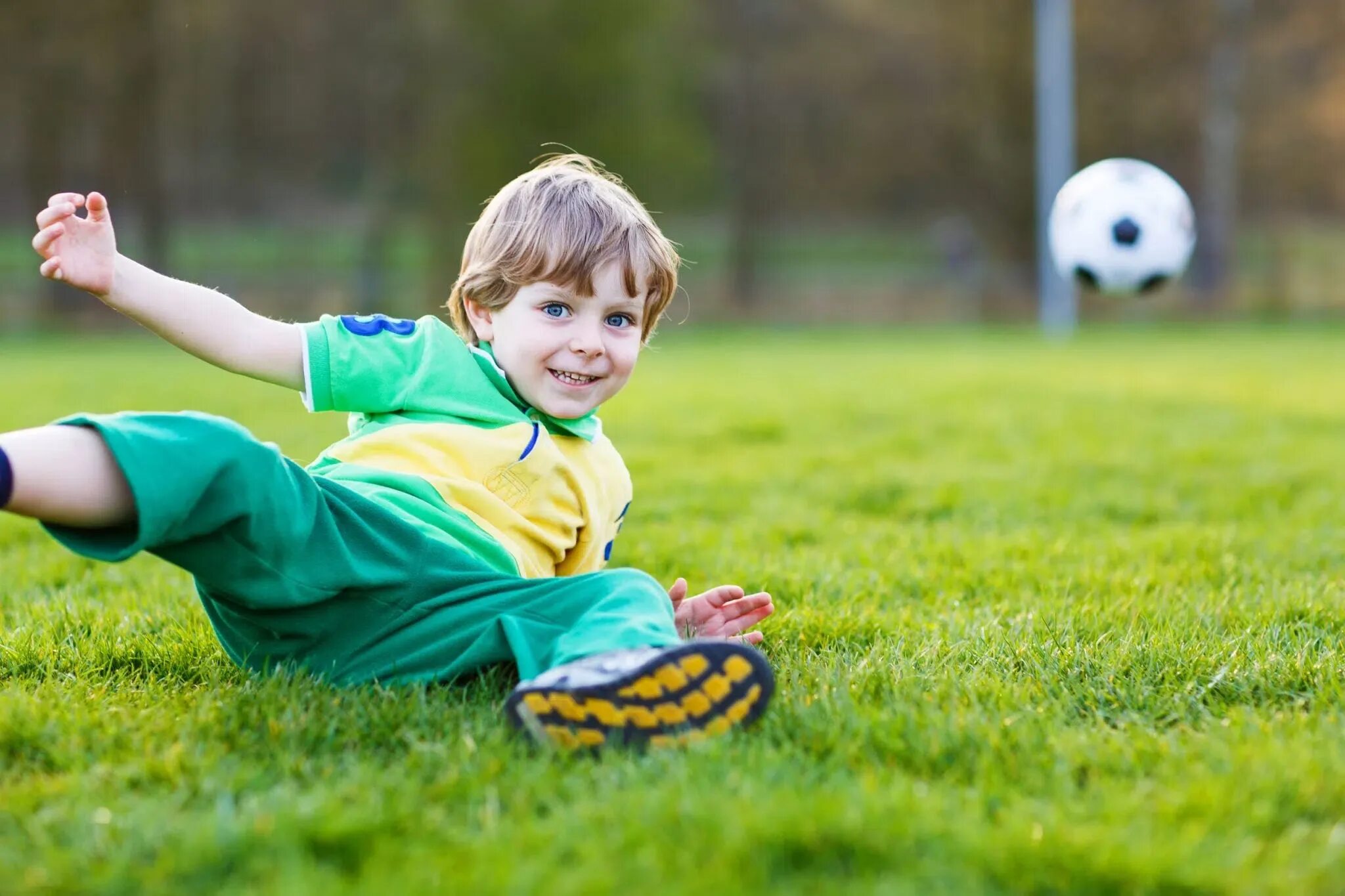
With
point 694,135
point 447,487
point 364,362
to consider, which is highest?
point 694,135

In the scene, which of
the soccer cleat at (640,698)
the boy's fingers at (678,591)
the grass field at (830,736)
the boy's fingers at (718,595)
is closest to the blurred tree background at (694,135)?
the grass field at (830,736)

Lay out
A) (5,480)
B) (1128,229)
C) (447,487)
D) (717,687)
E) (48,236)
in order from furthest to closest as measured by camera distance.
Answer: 1. (1128,229)
2. (447,487)
3. (48,236)
4. (717,687)
5. (5,480)

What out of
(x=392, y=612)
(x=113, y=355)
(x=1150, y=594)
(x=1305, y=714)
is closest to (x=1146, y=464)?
(x=1150, y=594)

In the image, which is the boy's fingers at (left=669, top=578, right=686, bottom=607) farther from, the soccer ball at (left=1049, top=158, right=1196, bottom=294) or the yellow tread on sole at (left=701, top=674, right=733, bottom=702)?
the soccer ball at (left=1049, top=158, right=1196, bottom=294)

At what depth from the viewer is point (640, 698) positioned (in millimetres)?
1700

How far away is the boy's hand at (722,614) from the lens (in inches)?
90.7

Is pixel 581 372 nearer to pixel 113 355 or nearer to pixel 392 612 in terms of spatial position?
pixel 392 612

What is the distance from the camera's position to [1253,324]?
18.4 meters

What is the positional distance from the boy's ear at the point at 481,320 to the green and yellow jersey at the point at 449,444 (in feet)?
0.14

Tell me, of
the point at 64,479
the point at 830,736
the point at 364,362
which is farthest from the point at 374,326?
the point at 830,736

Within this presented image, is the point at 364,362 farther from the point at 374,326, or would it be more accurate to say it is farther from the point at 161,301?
the point at 161,301

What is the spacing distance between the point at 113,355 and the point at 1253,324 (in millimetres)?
14746

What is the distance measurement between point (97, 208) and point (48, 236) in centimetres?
10

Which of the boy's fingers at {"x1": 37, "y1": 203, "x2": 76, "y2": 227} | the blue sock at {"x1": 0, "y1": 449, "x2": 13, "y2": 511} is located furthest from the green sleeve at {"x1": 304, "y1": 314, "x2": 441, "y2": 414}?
the blue sock at {"x1": 0, "y1": 449, "x2": 13, "y2": 511}
